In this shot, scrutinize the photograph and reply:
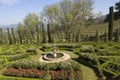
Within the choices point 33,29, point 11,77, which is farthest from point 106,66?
point 33,29

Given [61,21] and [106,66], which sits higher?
[61,21]

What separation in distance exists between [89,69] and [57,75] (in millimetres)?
4059

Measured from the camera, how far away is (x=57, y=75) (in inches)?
598

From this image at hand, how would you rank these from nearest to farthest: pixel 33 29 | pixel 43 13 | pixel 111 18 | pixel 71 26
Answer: pixel 111 18 < pixel 71 26 < pixel 43 13 < pixel 33 29

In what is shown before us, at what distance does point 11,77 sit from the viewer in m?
15.9

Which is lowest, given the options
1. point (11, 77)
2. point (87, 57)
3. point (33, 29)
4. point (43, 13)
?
point (11, 77)

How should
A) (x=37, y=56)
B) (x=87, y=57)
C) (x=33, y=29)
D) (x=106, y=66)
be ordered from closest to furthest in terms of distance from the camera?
(x=106, y=66) → (x=87, y=57) → (x=37, y=56) → (x=33, y=29)

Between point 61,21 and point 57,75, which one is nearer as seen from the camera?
point 57,75

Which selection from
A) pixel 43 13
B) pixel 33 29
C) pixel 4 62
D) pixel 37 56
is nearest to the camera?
pixel 4 62

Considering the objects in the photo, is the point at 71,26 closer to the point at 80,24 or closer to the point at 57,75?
the point at 80,24

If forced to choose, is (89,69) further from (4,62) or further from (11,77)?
(4,62)

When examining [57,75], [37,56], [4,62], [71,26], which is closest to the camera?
[57,75]

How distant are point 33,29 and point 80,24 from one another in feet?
63.2

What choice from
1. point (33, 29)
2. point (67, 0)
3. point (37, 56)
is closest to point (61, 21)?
point (67, 0)
